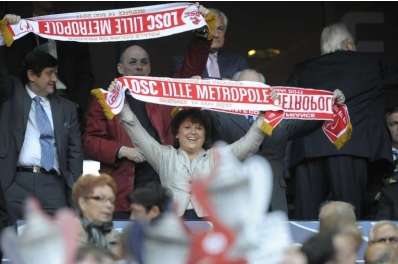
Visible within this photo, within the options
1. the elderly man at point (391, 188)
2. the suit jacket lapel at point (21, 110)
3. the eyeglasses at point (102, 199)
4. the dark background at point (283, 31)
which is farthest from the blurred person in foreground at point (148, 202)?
the dark background at point (283, 31)

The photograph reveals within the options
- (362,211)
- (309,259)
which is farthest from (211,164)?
(309,259)

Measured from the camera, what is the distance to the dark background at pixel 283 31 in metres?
13.1

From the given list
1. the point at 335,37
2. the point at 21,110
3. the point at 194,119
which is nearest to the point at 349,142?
the point at 335,37

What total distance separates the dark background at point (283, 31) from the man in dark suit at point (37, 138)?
2714 mm

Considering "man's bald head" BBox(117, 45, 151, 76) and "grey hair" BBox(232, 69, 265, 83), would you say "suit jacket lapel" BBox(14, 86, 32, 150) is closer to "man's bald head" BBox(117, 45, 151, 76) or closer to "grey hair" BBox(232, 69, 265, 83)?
"man's bald head" BBox(117, 45, 151, 76)

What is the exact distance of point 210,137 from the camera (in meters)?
10.1

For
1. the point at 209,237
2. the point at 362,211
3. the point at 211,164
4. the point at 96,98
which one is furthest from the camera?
the point at 362,211

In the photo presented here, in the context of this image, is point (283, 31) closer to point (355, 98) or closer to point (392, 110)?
point (392, 110)

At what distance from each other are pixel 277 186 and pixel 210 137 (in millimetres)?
649

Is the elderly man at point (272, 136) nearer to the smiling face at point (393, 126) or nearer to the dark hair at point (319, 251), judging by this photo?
the smiling face at point (393, 126)

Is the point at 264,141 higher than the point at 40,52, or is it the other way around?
the point at 40,52

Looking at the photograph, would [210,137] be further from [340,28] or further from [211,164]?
[340,28]

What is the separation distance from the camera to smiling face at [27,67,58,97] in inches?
402

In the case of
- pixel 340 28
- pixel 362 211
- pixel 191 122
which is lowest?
pixel 362 211
